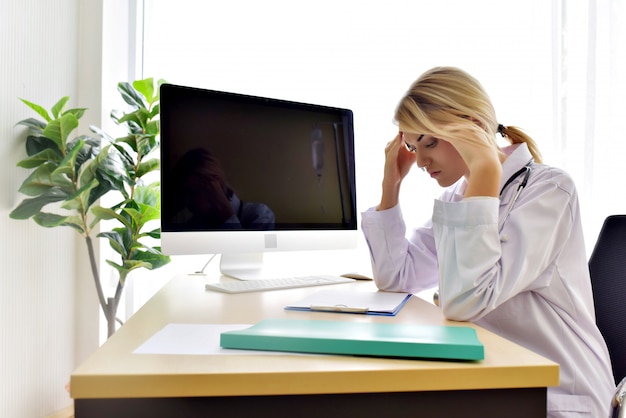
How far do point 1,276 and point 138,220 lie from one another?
48cm

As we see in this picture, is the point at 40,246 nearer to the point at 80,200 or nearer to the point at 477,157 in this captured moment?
the point at 80,200

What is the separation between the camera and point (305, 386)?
62 centimetres

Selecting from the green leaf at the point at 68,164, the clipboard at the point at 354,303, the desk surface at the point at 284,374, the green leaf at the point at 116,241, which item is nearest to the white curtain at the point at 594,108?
the clipboard at the point at 354,303

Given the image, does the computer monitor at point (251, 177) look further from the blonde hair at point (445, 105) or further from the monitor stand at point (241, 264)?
the blonde hair at point (445, 105)

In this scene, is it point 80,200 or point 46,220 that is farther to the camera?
point 80,200

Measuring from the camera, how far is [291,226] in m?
1.60

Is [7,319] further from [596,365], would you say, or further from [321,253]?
[596,365]

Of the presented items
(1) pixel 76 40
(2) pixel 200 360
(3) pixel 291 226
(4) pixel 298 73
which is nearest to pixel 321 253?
(4) pixel 298 73

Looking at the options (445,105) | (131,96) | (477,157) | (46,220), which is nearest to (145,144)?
(131,96)

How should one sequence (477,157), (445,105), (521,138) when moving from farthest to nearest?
(521,138) → (445,105) → (477,157)

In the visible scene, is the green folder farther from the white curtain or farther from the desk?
the white curtain

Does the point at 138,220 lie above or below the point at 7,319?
above

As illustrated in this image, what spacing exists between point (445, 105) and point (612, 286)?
0.50 m

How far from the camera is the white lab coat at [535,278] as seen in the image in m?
1.01
